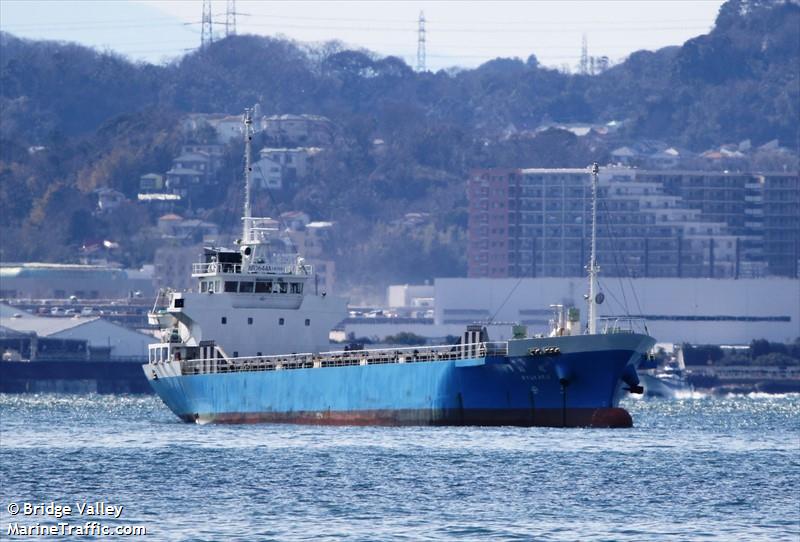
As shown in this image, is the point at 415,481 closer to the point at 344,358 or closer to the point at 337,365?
the point at 344,358

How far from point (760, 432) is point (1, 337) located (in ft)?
301

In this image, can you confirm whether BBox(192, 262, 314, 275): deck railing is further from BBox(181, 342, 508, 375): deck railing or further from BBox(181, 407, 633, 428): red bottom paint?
BBox(181, 407, 633, 428): red bottom paint

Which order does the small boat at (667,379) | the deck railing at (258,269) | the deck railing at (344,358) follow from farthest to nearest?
the small boat at (667,379) → the deck railing at (258,269) → the deck railing at (344,358)

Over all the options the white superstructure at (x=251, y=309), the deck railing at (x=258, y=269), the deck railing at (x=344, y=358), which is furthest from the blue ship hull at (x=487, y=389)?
the deck railing at (x=258, y=269)

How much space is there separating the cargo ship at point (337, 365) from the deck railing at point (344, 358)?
0.24 feet

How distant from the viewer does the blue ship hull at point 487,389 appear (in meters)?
72.5

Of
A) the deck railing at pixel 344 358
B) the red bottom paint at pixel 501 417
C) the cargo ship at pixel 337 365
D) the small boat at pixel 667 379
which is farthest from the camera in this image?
the small boat at pixel 667 379

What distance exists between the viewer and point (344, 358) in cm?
7969

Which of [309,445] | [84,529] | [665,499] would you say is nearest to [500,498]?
[665,499]

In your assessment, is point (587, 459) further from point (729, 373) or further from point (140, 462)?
point (729, 373)

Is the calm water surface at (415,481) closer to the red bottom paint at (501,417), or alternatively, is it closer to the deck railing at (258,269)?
the red bottom paint at (501,417)

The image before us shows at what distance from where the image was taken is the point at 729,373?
Result: 164 meters

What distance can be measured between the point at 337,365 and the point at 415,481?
25.1m

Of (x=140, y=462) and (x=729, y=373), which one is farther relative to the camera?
(x=729, y=373)
